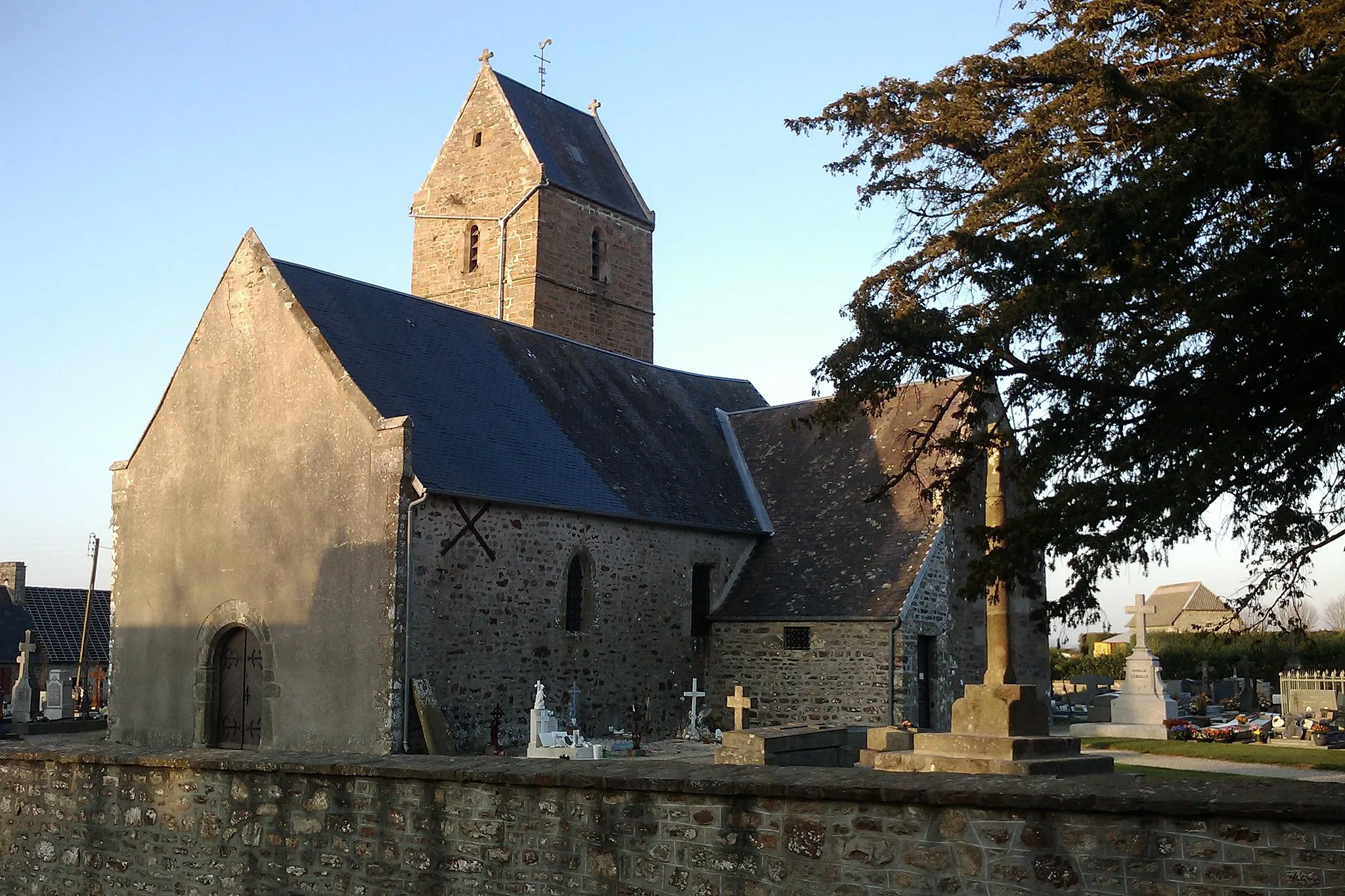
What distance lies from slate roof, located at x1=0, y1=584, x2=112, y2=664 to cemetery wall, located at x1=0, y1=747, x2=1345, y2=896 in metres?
31.9

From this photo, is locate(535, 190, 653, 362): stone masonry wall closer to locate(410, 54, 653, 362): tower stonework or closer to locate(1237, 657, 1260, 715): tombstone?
locate(410, 54, 653, 362): tower stonework

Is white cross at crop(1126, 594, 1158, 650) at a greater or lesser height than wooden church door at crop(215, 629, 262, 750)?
greater

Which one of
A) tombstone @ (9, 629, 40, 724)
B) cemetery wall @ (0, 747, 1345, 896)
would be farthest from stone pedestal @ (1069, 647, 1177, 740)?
tombstone @ (9, 629, 40, 724)

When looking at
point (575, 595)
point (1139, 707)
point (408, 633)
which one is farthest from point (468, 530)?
point (1139, 707)

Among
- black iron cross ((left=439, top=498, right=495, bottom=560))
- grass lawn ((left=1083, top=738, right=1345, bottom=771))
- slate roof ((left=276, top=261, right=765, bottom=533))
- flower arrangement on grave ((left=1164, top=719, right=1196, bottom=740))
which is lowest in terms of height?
grass lawn ((left=1083, top=738, right=1345, bottom=771))

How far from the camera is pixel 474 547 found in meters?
17.4

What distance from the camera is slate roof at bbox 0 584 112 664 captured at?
37781mm

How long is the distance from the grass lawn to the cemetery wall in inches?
501

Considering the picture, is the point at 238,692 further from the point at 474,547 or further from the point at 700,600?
the point at 700,600

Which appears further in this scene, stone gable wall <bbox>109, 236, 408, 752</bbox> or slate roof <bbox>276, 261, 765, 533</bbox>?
slate roof <bbox>276, 261, 765, 533</bbox>

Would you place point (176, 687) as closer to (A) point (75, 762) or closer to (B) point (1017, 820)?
(A) point (75, 762)

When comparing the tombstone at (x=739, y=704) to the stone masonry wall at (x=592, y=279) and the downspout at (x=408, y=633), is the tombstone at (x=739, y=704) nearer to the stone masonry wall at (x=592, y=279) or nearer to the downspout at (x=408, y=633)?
the downspout at (x=408, y=633)

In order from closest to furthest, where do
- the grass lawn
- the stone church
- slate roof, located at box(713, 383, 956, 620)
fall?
the grass lawn
the stone church
slate roof, located at box(713, 383, 956, 620)

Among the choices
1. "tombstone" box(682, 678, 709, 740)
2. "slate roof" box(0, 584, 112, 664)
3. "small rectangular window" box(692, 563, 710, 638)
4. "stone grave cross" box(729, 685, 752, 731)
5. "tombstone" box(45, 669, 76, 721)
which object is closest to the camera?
"stone grave cross" box(729, 685, 752, 731)
